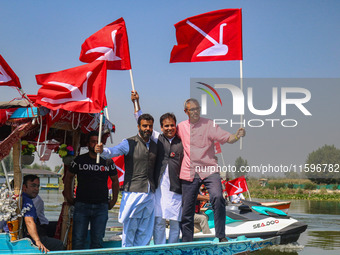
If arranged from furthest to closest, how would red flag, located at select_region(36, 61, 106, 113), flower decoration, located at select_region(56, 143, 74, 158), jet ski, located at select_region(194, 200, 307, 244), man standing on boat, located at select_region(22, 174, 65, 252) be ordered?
jet ski, located at select_region(194, 200, 307, 244) < flower decoration, located at select_region(56, 143, 74, 158) < red flag, located at select_region(36, 61, 106, 113) < man standing on boat, located at select_region(22, 174, 65, 252)

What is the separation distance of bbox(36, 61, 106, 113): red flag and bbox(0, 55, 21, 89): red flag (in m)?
0.37

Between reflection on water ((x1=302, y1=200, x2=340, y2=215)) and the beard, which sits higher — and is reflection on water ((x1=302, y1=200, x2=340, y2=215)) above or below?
below

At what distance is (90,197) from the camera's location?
6.28m

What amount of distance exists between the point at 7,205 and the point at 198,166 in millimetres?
2552

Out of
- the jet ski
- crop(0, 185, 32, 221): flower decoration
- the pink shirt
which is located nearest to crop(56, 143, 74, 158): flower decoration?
crop(0, 185, 32, 221): flower decoration

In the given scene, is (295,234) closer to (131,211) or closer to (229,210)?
(229,210)

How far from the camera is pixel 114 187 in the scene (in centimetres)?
667

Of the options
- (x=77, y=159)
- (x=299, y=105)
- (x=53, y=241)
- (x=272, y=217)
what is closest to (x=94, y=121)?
(x=77, y=159)

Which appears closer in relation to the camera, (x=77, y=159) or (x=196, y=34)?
(x=77, y=159)

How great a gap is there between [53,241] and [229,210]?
5.05 metres

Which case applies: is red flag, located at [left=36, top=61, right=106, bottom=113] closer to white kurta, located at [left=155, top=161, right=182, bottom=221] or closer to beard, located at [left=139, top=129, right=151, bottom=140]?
beard, located at [left=139, top=129, right=151, bottom=140]

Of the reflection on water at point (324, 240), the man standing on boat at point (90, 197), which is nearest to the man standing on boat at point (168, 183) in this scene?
the man standing on boat at point (90, 197)

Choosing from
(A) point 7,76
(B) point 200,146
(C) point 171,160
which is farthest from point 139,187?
(A) point 7,76

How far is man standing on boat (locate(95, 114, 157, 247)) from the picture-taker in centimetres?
598
